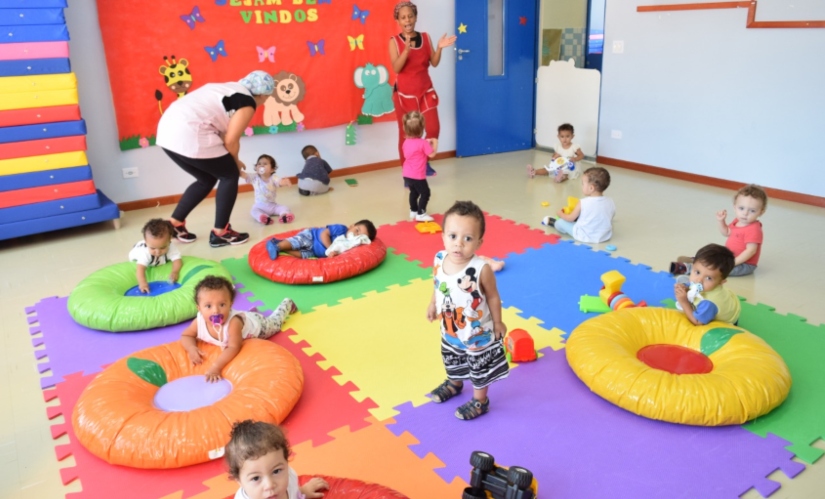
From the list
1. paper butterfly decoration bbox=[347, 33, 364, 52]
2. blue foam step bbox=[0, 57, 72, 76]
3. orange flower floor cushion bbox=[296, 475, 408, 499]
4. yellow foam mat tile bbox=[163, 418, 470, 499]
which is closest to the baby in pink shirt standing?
paper butterfly decoration bbox=[347, 33, 364, 52]

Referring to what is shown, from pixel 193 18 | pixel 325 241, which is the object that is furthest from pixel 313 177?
pixel 325 241

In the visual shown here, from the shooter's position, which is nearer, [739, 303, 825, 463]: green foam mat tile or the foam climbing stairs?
[739, 303, 825, 463]: green foam mat tile

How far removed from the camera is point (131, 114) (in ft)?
21.9

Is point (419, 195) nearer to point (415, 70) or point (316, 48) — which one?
point (415, 70)

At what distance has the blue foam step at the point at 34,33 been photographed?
5371 millimetres

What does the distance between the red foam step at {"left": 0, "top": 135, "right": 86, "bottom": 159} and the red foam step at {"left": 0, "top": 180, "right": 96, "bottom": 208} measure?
1.00 feet

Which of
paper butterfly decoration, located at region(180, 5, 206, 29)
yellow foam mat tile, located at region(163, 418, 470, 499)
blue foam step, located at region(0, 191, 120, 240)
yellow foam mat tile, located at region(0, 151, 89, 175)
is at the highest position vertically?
paper butterfly decoration, located at region(180, 5, 206, 29)

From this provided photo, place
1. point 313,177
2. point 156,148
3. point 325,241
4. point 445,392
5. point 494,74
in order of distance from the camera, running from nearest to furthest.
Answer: point 445,392 → point 325,241 → point 156,148 → point 313,177 → point 494,74

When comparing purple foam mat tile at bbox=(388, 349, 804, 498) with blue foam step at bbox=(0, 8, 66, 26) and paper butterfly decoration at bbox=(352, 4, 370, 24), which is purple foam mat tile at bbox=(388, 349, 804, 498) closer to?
blue foam step at bbox=(0, 8, 66, 26)

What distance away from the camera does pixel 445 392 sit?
3.25m

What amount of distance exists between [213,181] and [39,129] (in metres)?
1.56

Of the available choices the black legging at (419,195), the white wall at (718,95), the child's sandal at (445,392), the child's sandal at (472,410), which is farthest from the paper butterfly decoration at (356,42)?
the child's sandal at (472,410)

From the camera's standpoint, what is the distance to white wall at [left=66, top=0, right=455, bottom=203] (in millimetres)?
6398

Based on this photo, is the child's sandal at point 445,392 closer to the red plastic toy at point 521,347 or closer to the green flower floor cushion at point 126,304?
the red plastic toy at point 521,347
